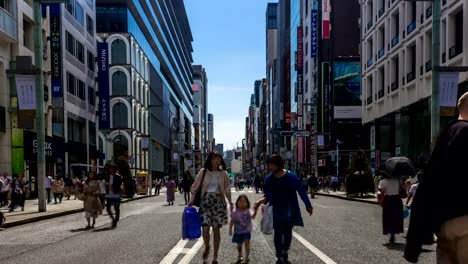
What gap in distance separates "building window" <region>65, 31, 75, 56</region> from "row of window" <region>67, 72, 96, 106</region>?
187 centimetres

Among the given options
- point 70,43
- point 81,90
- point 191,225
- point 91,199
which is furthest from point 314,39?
point 191,225

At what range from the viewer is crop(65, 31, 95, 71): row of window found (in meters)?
Result: 42.2

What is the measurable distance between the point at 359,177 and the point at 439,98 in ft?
46.4

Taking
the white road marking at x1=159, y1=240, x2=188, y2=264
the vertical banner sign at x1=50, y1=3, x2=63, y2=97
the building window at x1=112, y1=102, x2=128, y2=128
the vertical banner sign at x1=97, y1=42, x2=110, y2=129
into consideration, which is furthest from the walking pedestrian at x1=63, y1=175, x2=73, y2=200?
the white road marking at x1=159, y1=240, x2=188, y2=264

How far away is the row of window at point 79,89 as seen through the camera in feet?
142

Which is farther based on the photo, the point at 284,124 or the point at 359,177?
the point at 284,124

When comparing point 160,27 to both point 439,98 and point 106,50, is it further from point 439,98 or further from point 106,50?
point 439,98

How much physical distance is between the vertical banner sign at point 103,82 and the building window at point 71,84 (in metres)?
7.24

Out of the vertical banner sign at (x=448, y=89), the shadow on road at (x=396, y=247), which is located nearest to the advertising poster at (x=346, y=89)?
the vertical banner sign at (x=448, y=89)

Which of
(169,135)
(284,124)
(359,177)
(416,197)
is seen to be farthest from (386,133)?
(284,124)

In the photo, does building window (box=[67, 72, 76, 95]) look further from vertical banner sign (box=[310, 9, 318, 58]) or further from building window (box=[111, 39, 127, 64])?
vertical banner sign (box=[310, 9, 318, 58])

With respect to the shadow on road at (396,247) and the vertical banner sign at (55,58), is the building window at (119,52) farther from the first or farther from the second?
the shadow on road at (396,247)

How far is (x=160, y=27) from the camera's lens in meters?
85.6

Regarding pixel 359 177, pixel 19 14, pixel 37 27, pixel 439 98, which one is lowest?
pixel 359 177
